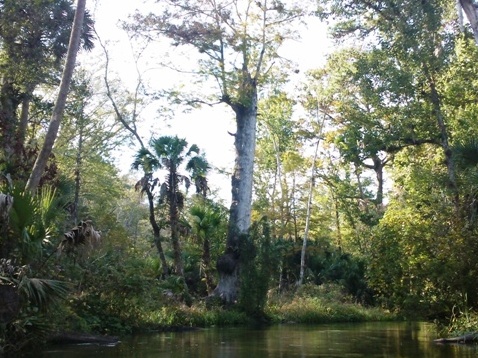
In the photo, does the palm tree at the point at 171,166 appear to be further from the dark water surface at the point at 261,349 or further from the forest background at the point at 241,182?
the dark water surface at the point at 261,349

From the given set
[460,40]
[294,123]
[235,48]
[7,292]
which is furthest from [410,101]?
[294,123]

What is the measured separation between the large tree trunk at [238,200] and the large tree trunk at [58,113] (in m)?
Result: 11.3

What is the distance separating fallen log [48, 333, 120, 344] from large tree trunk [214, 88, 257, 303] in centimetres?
1079

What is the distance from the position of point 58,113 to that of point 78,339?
516 cm

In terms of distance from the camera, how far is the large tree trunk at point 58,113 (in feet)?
41.1

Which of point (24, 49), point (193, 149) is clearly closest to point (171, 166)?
point (193, 149)

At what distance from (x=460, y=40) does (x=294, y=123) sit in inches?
811

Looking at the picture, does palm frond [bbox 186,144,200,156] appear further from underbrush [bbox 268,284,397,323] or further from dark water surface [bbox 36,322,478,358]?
dark water surface [bbox 36,322,478,358]

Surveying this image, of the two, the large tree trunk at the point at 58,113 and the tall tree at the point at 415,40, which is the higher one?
the tall tree at the point at 415,40

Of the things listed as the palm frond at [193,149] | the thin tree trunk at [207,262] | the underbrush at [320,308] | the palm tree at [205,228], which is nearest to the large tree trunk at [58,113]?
the palm frond at [193,149]

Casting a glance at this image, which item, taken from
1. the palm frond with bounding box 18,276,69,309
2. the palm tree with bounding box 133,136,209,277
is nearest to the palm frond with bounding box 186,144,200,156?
the palm tree with bounding box 133,136,209,277

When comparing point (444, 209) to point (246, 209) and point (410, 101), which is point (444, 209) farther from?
point (246, 209)

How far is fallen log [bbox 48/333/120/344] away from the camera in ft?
40.9

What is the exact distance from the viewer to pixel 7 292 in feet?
31.0
